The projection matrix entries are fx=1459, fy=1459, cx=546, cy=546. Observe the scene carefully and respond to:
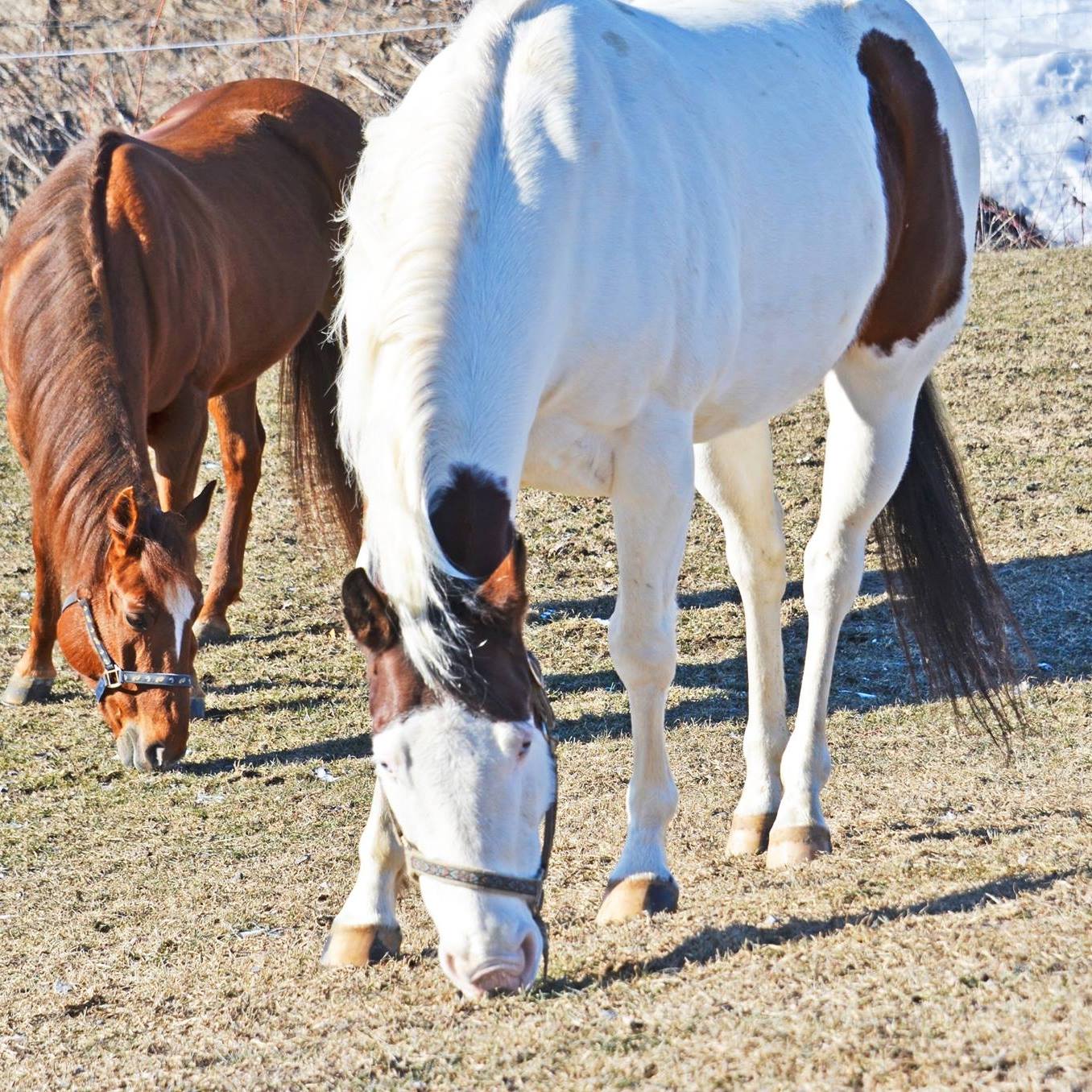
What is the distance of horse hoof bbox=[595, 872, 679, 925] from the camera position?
2984mm

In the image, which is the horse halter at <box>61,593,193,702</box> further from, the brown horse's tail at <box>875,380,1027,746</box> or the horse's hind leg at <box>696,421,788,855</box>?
the brown horse's tail at <box>875,380,1027,746</box>

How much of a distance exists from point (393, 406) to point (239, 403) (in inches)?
154

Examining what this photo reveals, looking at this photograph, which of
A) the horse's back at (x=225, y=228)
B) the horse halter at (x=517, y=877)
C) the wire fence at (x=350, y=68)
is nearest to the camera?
the horse halter at (x=517, y=877)

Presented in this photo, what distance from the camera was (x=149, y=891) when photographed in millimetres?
3621

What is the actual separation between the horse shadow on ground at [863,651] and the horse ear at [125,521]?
1.48 m

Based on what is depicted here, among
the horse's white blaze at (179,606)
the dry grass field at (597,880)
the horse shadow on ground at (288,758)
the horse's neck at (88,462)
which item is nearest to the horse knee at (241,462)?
the dry grass field at (597,880)

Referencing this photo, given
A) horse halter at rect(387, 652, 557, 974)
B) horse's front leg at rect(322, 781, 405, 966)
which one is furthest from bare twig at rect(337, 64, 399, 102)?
horse halter at rect(387, 652, 557, 974)

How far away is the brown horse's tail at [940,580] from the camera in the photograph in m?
4.12

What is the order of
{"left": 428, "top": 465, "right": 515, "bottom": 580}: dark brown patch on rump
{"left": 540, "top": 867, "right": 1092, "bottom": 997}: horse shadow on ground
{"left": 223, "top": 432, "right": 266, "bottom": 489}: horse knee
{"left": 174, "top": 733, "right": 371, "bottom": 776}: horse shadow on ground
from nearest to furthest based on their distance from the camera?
{"left": 428, "top": 465, "right": 515, "bottom": 580}: dark brown patch on rump → {"left": 540, "top": 867, "right": 1092, "bottom": 997}: horse shadow on ground → {"left": 174, "top": 733, "right": 371, "bottom": 776}: horse shadow on ground → {"left": 223, "top": 432, "right": 266, "bottom": 489}: horse knee

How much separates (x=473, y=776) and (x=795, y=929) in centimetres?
91

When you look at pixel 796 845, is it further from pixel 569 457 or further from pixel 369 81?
pixel 369 81

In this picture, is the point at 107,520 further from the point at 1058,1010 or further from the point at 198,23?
the point at 198,23

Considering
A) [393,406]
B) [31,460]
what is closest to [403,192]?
[393,406]

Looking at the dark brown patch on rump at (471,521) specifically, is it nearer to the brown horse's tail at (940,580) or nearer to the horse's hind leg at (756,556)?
the horse's hind leg at (756,556)
